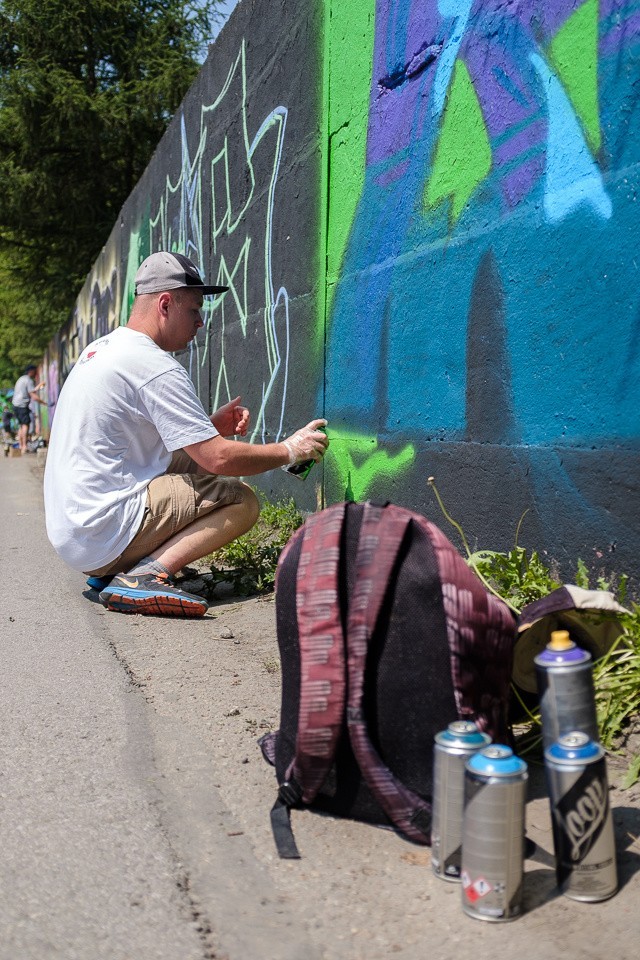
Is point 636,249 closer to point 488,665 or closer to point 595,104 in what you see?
point 595,104

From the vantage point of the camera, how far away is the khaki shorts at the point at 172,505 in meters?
4.04

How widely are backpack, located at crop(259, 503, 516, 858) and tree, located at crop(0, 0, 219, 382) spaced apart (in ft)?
61.9

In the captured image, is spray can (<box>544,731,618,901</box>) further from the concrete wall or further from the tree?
the tree

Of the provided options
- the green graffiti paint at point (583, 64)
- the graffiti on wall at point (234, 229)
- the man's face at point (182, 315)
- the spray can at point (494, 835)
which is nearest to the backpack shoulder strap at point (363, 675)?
the spray can at point (494, 835)

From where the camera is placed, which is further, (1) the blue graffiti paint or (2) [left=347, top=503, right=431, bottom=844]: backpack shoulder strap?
(1) the blue graffiti paint

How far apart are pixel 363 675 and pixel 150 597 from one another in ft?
6.94

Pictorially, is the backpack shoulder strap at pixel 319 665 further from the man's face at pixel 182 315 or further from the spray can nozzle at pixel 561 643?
the man's face at pixel 182 315

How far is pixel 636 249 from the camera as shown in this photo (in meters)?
2.57

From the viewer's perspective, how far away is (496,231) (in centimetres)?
323

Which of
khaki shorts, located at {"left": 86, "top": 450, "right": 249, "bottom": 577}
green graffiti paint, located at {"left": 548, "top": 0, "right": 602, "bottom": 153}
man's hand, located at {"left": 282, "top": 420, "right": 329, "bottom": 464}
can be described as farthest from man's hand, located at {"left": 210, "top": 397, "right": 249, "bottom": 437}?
green graffiti paint, located at {"left": 548, "top": 0, "right": 602, "bottom": 153}

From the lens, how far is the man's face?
4125 mm

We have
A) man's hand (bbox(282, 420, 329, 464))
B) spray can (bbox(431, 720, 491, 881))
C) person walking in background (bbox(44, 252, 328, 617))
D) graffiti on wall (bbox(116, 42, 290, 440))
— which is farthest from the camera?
graffiti on wall (bbox(116, 42, 290, 440))

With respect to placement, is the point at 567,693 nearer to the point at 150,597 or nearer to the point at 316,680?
the point at 316,680

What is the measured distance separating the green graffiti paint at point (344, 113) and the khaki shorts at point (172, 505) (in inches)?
44.6
